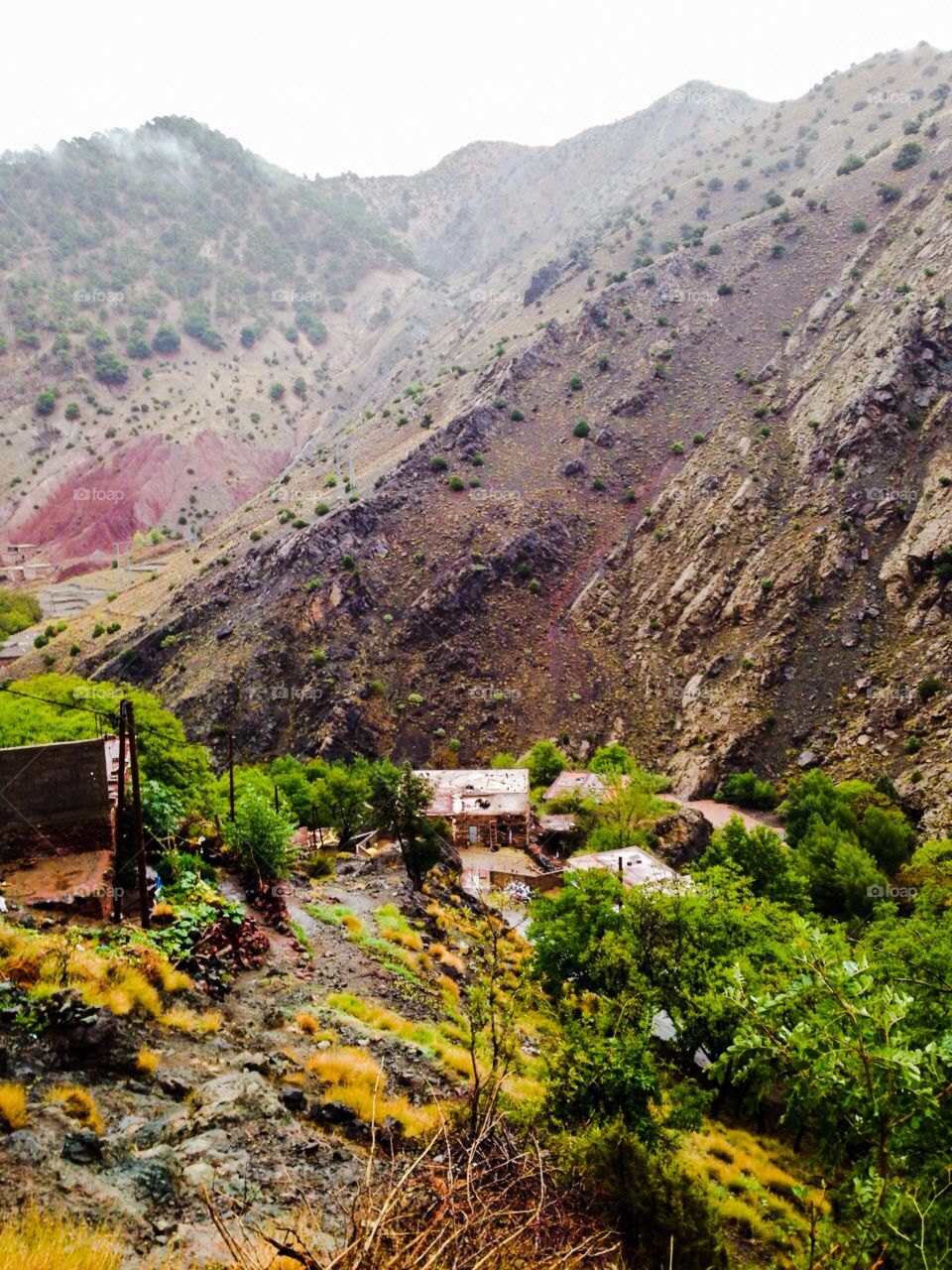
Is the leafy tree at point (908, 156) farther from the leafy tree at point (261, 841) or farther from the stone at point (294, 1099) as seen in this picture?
the stone at point (294, 1099)

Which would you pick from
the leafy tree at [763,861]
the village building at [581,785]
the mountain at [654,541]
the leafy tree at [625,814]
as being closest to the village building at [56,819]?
the leafy tree at [763,861]

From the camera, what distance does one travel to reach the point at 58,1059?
9.17 meters

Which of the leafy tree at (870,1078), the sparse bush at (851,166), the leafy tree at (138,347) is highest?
the sparse bush at (851,166)

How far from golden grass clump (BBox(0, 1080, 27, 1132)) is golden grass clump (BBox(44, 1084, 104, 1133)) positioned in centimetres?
49

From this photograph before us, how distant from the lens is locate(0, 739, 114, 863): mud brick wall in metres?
16.5

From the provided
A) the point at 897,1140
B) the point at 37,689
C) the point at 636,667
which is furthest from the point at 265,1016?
the point at 636,667

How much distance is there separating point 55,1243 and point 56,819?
12736mm

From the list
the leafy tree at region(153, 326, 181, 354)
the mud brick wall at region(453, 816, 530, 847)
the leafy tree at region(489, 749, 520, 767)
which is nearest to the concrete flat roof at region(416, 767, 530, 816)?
the mud brick wall at region(453, 816, 530, 847)

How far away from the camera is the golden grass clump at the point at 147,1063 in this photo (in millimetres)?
9664

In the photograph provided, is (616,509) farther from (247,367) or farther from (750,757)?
(247,367)

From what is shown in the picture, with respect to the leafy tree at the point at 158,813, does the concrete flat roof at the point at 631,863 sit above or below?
below

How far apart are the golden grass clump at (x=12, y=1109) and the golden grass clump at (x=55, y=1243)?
1509 millimetres

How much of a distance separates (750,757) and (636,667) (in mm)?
9055

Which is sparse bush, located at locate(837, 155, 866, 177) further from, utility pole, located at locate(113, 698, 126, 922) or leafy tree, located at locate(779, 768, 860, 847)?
utility pole, located at locate(113, 698, 126, 922)
